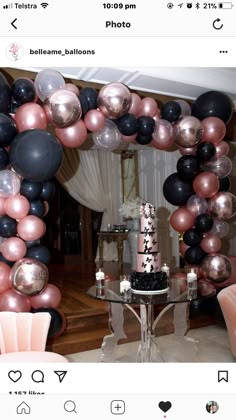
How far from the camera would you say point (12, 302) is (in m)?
2.50

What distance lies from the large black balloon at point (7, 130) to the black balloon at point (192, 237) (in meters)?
1.92

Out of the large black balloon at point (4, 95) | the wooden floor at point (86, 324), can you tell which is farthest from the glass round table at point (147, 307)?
the large black balloon at point (4, 95)

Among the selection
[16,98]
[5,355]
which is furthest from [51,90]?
[5,355]

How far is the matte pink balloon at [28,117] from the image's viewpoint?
2520 millimetres

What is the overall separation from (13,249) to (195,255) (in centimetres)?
180

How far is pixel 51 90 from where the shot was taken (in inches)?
100

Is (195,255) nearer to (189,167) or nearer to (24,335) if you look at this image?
(189,167)

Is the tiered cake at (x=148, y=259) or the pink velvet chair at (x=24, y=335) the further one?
the tiered cake at (x=148, y=259)

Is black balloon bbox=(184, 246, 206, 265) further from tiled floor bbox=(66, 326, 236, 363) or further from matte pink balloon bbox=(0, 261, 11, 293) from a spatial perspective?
matte pink balloon bbox=(0, 261, 11, 293)

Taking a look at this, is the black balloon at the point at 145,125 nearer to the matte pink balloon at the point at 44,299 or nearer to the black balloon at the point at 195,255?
the black balloon at the point at 195,255
